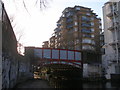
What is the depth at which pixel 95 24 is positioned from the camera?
234 feet

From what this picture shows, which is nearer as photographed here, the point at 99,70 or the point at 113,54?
the point at 113,54

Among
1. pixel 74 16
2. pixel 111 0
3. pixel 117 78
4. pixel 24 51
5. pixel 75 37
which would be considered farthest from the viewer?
pixel 74 16

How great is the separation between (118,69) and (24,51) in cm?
2083

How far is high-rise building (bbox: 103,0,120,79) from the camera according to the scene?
34469mm

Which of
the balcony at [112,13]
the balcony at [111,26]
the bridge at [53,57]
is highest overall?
the balcony at [112,13]

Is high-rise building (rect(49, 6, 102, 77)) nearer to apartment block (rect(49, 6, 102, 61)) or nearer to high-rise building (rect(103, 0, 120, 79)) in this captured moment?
apartment block (rect(49, 6, 102, 61))

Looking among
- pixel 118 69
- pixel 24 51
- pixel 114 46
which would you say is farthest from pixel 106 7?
pixel 24 51

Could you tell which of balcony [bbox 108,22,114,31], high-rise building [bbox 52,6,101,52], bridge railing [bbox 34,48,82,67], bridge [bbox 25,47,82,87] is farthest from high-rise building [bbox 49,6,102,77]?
balcony [bbox 108,22,114,31]

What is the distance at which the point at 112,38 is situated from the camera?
37062mm

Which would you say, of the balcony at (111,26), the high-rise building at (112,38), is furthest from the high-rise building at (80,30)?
the balcony at (111,26)

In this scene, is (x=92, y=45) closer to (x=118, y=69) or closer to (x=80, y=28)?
(x=80, y=28)

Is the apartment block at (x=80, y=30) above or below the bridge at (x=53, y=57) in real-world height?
above

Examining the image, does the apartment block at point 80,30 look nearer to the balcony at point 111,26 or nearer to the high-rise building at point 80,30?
the high-rise building at point 80,30

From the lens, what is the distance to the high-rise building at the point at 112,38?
3447cm
